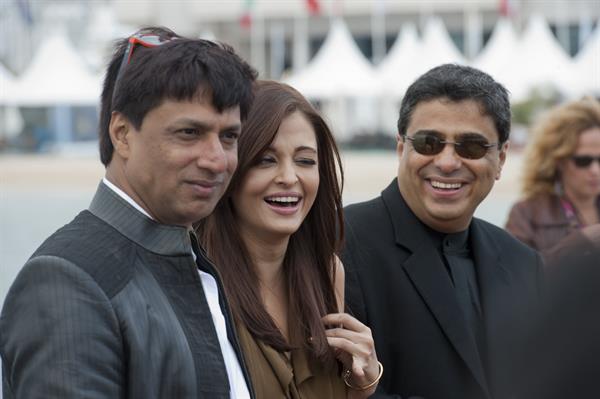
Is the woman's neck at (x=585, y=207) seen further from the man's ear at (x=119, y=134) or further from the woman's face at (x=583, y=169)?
the man's ear at (x=119, y=134)

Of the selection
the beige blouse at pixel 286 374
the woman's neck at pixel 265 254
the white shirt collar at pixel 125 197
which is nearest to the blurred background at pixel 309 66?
the woman's neck at pixel 265 254

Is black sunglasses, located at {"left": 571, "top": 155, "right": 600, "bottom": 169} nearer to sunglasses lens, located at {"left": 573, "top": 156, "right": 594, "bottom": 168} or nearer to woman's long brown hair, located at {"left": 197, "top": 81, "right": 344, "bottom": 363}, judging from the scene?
sunglasses lens, located at {"left": 573, "top": 156, "right": 594, "bottom": 168}

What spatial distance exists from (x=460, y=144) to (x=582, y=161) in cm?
240

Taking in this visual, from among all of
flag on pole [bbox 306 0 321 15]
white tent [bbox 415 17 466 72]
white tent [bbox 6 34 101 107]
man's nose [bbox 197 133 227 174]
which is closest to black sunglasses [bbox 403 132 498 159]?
man's nose [bbox 197 133 227 174]

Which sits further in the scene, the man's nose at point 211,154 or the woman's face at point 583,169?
the woman's face at point 583,169

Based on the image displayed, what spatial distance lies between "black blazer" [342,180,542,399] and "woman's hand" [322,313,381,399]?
0.72 feet

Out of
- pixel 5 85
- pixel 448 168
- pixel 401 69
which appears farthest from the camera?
pixel 401 69

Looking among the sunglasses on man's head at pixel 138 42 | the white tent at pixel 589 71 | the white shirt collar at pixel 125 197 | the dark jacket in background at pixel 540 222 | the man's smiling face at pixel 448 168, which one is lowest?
the white tent at pixel 589 71

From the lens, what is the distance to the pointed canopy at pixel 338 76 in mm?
37531

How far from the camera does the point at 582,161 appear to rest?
5691 millimetres

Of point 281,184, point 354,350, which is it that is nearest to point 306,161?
point 281,184

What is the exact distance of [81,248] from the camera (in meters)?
2.01

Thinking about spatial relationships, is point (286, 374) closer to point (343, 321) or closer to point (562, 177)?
point (343, 321)

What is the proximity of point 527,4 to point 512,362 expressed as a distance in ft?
200
